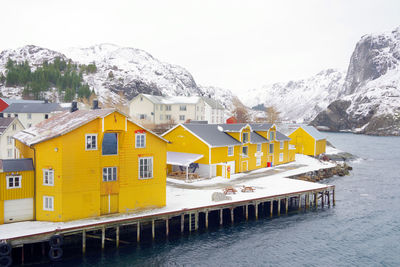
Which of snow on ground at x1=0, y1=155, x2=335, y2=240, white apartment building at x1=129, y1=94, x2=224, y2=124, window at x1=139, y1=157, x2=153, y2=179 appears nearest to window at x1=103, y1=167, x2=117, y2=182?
window at x1=139, y1=157, x2=153, y2=179

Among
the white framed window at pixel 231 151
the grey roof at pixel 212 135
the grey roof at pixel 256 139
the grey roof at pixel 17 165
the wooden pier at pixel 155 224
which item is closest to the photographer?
the wooden pier at pixel 155 224

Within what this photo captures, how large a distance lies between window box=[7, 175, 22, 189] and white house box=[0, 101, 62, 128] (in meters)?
55.7

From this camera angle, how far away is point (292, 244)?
2870 centimetres

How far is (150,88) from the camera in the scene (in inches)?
6132

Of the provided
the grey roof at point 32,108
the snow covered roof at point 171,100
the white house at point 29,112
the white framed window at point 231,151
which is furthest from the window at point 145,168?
the snow covered roof at point 171,100

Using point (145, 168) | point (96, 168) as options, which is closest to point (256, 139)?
point (145, 168)

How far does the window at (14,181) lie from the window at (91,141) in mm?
5146

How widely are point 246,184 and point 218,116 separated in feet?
228

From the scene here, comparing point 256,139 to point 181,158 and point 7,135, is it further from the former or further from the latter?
point 7,135

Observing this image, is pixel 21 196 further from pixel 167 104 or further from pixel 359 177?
pixel 167 104

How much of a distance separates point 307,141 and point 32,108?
5929 cm

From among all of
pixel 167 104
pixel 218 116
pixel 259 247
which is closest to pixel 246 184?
pixel 259 247

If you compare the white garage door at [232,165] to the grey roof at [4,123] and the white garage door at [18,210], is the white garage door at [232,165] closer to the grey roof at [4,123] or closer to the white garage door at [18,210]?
the white garage door at [18,210]

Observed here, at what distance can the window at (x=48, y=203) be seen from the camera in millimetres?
25719
